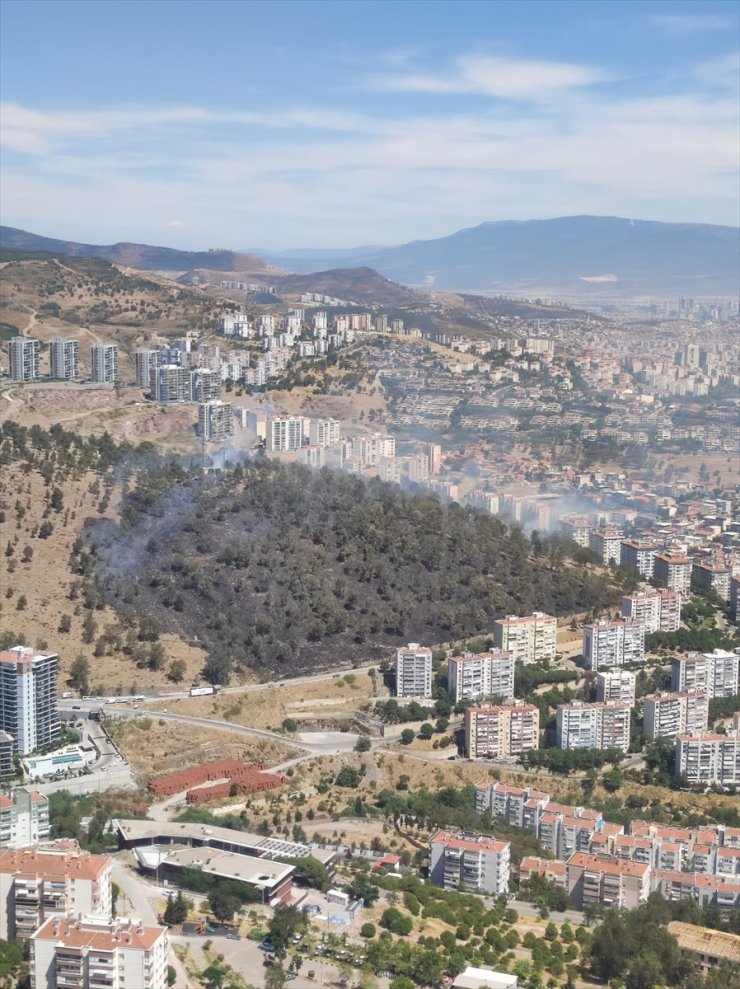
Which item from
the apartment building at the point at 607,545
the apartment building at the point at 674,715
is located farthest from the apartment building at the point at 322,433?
the apartment building at the point at 674,715

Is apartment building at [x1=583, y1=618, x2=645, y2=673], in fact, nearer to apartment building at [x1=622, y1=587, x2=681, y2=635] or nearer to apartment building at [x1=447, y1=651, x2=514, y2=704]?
apartment building at [x1=622, y1=587, x2=681, y2=635]

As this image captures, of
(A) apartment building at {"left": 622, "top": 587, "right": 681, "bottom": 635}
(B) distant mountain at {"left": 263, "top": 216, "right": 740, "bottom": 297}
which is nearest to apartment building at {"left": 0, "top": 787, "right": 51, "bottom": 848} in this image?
(A) apartment building at {"left": 622, "top": 587, "right": 681, "bottom": 635}

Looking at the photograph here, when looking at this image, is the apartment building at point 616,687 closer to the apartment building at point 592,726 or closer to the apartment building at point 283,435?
the apartment building at point 592,726

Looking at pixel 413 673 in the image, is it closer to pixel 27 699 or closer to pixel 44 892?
pixel 27 699

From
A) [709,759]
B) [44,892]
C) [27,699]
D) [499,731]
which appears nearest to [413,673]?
[499,731]

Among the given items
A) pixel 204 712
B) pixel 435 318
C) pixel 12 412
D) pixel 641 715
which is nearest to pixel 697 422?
pixel 435 318
